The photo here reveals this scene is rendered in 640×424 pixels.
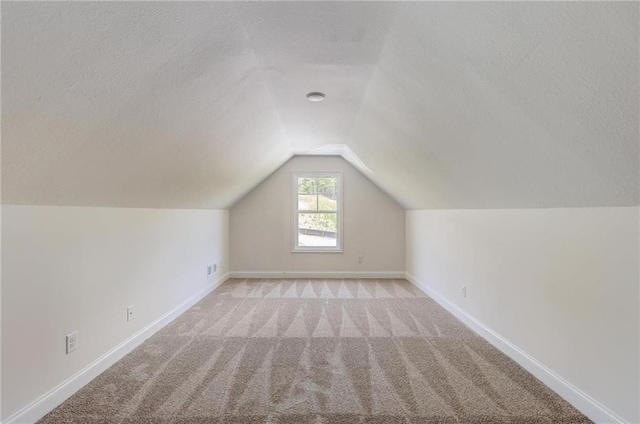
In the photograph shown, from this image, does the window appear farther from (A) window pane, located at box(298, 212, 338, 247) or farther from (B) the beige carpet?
(B) the beige carpet

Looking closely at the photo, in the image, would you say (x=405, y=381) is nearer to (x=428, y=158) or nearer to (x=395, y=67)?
(x=428, y=158)

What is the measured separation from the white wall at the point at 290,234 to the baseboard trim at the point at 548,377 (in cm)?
218

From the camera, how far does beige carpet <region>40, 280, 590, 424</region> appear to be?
1759 millimetres

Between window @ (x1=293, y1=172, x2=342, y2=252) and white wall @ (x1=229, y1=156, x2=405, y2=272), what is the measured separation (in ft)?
0.63

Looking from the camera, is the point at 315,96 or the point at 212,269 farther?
the point at 212,269

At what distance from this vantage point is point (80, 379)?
1.99m

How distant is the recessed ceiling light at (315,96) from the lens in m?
2.43

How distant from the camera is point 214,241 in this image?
469 centimetres

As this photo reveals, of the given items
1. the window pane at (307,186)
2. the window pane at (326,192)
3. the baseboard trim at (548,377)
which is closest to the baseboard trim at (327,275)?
the window pane at (326,192)

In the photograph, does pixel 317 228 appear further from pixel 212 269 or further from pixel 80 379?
pixel 80 379

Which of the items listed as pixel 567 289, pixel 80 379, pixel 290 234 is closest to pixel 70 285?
pixel 80 379

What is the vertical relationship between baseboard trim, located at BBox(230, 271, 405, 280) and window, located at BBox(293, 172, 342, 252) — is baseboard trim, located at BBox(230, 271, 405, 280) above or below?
below

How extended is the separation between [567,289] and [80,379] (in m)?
3.07

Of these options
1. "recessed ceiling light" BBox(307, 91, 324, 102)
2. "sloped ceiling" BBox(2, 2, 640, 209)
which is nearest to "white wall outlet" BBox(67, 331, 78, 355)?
"sloped ceiling" BBox(2, 2, 640, 209)
